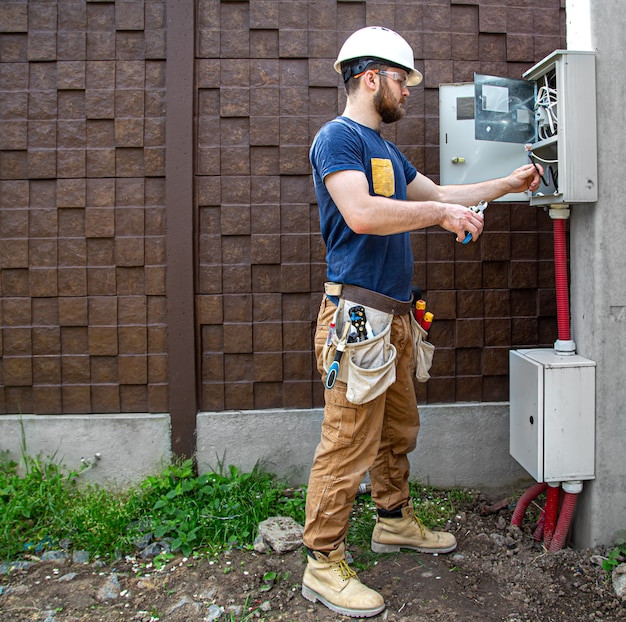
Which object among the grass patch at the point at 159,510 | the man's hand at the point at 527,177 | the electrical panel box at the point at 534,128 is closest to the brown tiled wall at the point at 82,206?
the grass patch at the point at 159,510

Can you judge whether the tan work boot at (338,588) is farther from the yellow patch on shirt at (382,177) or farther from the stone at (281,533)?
the yellow patch on shirt at (382,177)

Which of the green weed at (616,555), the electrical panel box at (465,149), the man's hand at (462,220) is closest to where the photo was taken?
the man's hand at (462,220)

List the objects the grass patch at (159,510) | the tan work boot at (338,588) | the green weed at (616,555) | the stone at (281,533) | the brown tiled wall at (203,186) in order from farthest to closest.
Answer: the brown tiled wall at (203,186), the grass patch at (159,510), the stone at (281,533), the green weed at (616,555), the tan work boot at (338,588)

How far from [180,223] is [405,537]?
2.02 meters

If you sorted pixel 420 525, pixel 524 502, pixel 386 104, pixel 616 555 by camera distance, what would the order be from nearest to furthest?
pixel 386 104 → pixel 616 555 → pixel 420 525 → pixel 524 502

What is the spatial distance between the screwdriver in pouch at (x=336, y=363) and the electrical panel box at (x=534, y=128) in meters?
1.19

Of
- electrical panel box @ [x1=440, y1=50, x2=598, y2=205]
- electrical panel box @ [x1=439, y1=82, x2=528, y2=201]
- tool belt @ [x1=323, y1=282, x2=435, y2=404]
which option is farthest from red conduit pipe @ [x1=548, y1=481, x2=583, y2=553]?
electrical panel box @ [x1=439, y1=82, x2=528, y2=201]

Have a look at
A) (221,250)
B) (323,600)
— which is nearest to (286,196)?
(221,250)

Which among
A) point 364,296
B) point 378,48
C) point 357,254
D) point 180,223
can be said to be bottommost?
point 364,296

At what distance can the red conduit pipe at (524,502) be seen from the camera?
3119 millimetres

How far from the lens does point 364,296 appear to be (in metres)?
2.57

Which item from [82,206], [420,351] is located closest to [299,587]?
[420,351]

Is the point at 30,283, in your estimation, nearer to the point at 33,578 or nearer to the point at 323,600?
the point at 33,578

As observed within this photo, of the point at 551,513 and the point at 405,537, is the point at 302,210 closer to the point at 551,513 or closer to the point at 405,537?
the point at 405,537
